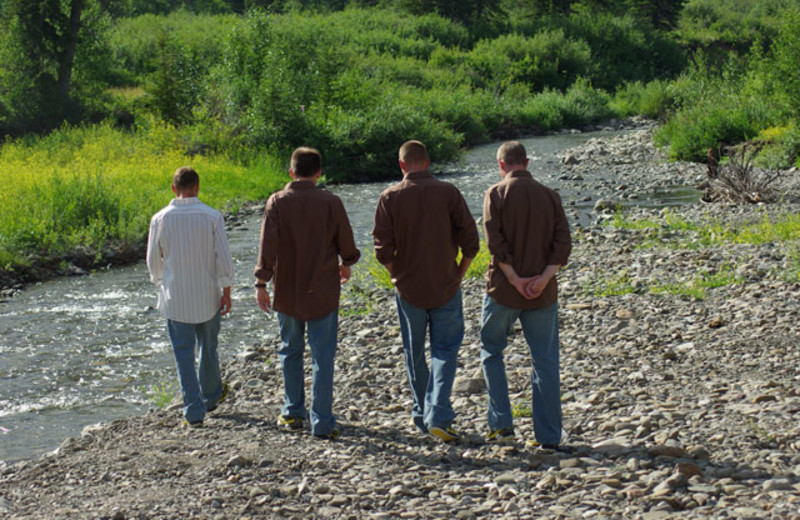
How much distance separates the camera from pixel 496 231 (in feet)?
19.4

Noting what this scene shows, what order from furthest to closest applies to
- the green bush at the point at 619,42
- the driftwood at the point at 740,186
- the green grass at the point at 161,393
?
the green bush at the point at 619,42 → the driftwood at the point at 740,186 → the green grass at the point at 161,393

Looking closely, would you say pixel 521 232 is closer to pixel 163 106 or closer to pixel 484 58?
pixel 163 106

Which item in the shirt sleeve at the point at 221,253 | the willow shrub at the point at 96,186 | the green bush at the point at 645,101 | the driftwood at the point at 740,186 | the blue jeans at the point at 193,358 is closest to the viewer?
the shirt sleeve at the point at 221,253

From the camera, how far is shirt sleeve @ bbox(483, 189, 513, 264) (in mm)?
5910

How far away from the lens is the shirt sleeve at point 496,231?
5.91m

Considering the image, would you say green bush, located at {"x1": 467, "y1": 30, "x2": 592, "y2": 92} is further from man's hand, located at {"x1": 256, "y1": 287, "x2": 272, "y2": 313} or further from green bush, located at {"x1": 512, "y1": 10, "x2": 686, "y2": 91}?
man's hand, located at {"x1": 256, "y1": 287, "x2": 272, "y2": 313}

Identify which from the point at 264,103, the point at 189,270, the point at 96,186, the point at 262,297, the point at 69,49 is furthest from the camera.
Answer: the point at 69,49

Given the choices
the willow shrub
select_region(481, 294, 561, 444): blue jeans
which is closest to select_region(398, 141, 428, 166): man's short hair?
select_region(481, 294, 561, 444): blue jeans

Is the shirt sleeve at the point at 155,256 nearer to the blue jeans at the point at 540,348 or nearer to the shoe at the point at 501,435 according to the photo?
the blue jeans at the point at 540,348

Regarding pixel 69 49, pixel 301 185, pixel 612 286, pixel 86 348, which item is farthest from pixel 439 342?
pixel 69 49

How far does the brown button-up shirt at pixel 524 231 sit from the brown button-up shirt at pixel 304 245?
1.23m

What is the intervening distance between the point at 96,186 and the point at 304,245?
13.7m

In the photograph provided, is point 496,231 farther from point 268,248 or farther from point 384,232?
point 268,248

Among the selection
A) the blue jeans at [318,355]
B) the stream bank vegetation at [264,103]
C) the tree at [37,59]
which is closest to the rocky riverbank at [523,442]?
the blue jeans at [318,355]
